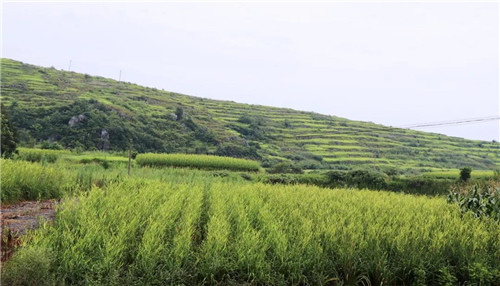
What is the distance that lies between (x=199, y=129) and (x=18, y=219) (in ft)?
195

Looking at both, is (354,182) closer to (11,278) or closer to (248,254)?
(248,254)

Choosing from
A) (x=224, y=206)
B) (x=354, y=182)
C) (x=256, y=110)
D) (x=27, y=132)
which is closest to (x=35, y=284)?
(x=224, y=206)

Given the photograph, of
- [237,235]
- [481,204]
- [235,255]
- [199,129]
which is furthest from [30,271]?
[199,129]

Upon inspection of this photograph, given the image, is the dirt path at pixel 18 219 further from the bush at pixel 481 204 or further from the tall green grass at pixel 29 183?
the bush at pixel 481 204

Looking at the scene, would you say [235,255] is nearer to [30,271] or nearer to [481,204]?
[30,271]

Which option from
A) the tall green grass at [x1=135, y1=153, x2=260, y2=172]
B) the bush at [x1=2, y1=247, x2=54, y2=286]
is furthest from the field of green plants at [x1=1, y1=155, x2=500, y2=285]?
the tall green grass at [x1=135, y1=153, x2=260, y2=172]

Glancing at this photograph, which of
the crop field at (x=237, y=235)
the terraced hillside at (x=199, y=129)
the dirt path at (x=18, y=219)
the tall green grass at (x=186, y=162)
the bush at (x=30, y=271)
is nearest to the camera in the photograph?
the bush at (x=30, y=271)

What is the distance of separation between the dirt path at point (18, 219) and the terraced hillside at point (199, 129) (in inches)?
1518

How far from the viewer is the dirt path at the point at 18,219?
6.16 metres

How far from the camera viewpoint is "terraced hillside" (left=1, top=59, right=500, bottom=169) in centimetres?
5309

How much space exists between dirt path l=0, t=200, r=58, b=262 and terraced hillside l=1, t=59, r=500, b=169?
38.6m

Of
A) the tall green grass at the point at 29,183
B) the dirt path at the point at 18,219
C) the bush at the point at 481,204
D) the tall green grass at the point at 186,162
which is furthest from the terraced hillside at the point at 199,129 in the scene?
the bush at the point at 481,204

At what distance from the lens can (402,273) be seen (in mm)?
6523

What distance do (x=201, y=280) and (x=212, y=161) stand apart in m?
28.5
